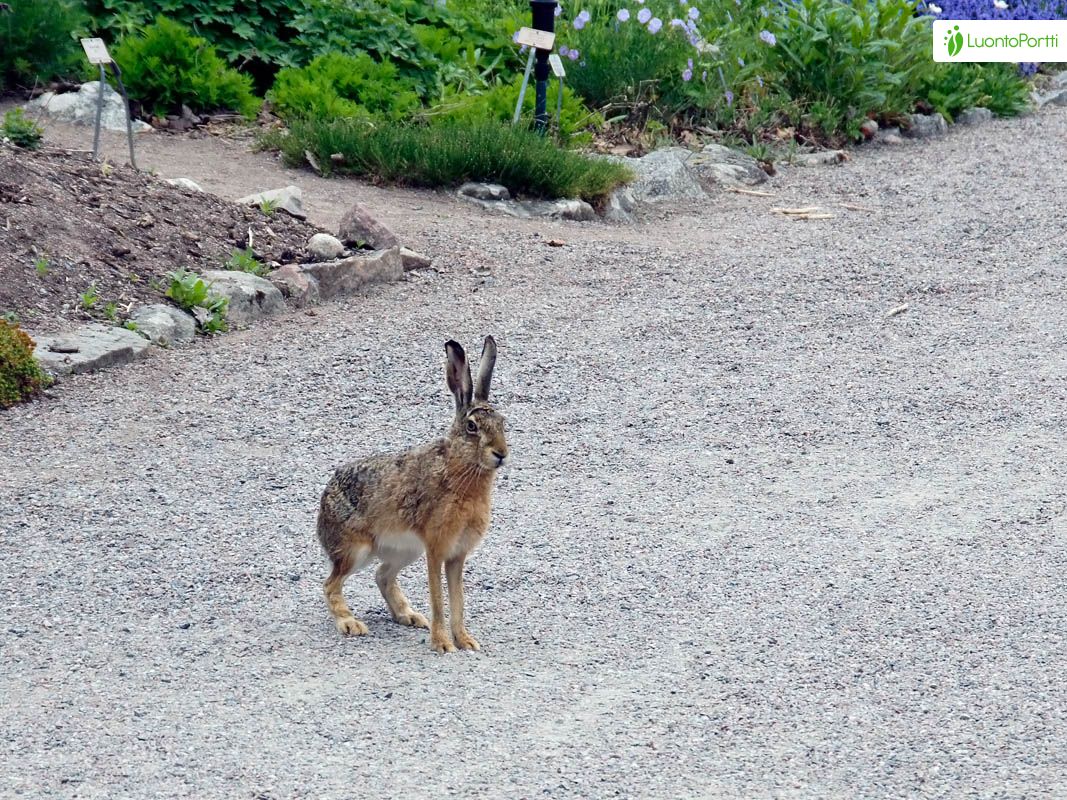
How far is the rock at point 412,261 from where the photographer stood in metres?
9.81

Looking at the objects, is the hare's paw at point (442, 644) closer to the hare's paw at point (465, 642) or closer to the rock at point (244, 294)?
the hare's paw at point (465, 642)

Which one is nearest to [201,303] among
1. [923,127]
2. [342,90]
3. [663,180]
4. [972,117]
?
[342,90]

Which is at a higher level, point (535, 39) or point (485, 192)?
point (535, 39)

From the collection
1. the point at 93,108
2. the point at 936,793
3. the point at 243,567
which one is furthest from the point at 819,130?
the point at 936,793

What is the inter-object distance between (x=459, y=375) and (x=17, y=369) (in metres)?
3.36

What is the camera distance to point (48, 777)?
4.06 m

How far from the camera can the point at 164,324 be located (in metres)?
8.27

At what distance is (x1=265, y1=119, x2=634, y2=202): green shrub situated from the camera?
11.3 m

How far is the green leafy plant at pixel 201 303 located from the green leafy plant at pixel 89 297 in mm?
403

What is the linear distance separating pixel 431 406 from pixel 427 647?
2623 millimetres

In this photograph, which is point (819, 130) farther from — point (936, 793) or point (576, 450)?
point (936, 793)

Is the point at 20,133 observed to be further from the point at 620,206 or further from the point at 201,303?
the point at 620,206

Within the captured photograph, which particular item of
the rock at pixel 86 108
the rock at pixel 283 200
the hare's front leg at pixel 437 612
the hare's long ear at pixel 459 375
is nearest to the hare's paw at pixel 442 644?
the hare's front leg at pixel 437 612

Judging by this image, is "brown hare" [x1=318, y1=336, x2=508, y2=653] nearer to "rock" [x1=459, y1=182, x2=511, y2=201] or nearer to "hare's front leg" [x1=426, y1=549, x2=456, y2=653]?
"hare's front leg" [x1=426, y1=549, x2=456, y2=653]
